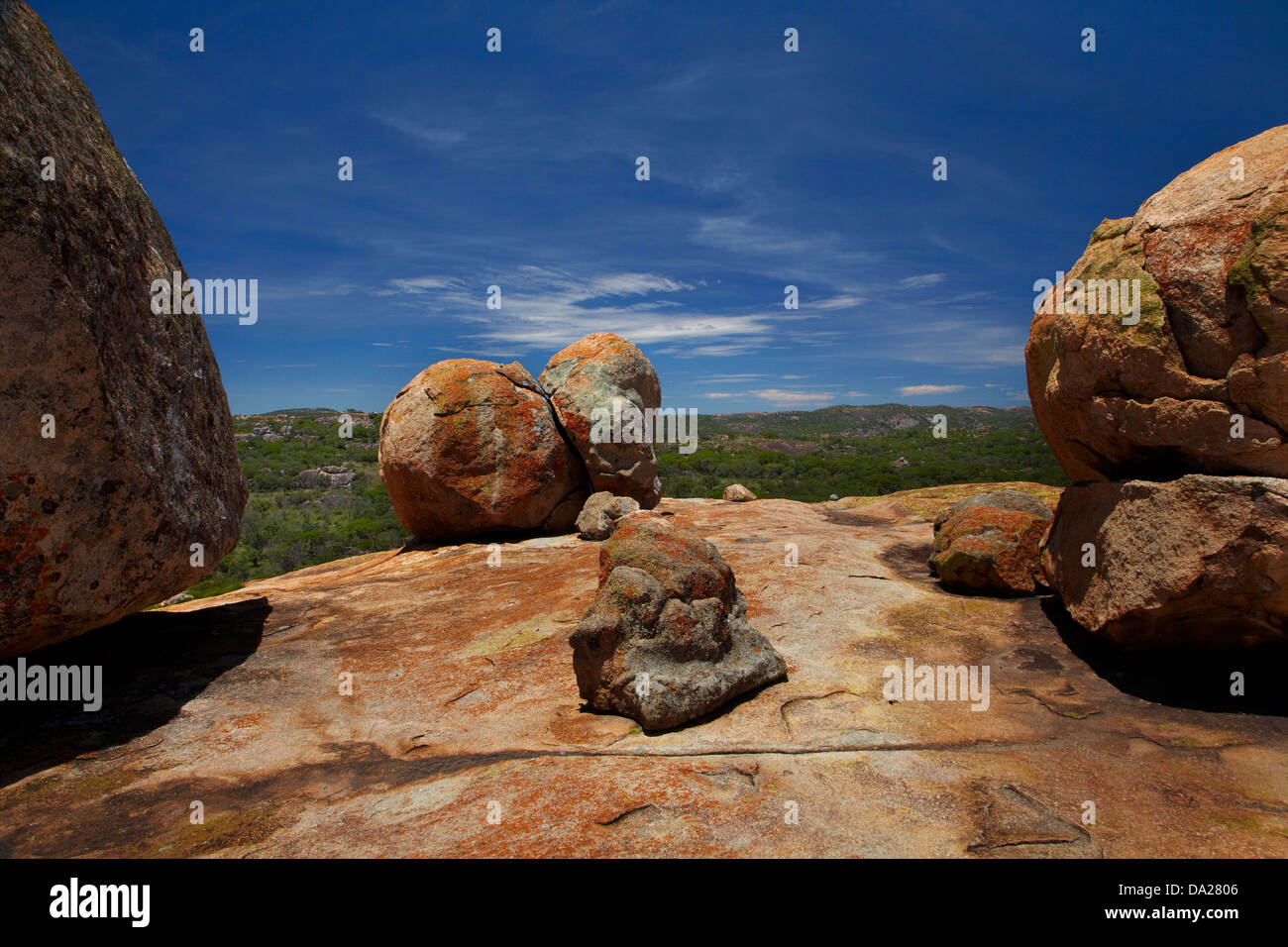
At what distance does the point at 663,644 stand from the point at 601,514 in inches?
245

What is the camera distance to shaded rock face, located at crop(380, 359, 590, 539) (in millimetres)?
11086

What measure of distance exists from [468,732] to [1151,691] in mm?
5002

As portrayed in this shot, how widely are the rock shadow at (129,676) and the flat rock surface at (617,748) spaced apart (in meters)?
0.03

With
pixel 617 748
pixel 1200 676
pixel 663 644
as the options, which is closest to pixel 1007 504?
pixel 1200 676

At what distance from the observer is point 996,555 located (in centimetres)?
720

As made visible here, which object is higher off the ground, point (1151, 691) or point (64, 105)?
point (64, 105)

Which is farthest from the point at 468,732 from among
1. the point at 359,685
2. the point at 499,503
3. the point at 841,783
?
the point at 499,503

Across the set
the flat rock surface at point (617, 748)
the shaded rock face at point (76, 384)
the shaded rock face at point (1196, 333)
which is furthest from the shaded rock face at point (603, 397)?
the shaded rock face at point (1196, 333)

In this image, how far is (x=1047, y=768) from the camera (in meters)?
3.90

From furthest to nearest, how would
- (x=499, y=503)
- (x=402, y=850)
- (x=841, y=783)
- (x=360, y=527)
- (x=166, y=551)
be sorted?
(x=360, y=527), (x=499, y=503), (x=166, y=551), (x=841, y=783), (x=402, y=850)

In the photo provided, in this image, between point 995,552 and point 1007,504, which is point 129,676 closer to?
point 995,552

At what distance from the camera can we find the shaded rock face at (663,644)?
15.1 feet

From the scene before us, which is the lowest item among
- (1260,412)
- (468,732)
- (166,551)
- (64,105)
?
(468,732)

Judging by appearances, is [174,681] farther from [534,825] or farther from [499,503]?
[499,503]
